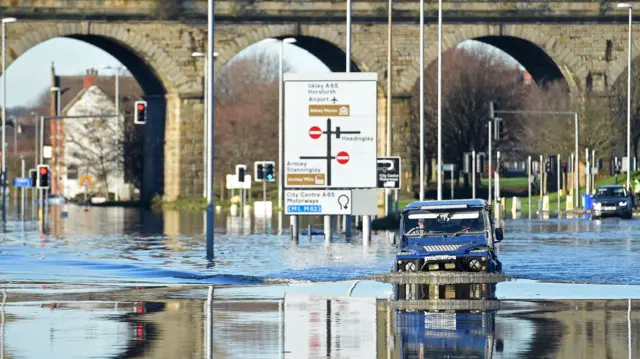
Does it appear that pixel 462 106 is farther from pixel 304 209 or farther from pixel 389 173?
pixel 304 209

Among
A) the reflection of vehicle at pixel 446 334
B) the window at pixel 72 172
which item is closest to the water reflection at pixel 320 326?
the reflection of vehicle at pixel 446 334

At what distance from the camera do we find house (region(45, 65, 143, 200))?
14375 centimetres

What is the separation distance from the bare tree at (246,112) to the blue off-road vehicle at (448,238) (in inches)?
3882

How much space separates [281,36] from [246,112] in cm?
5552

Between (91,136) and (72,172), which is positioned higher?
(91,136)

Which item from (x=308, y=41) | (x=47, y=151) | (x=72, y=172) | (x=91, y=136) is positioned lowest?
(x=72, y=172)

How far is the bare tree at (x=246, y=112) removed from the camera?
129250 mm

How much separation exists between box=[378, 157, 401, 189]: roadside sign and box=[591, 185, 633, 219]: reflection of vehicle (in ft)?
74.9

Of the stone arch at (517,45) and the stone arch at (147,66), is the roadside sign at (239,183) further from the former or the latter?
the stone arch at (517,45)

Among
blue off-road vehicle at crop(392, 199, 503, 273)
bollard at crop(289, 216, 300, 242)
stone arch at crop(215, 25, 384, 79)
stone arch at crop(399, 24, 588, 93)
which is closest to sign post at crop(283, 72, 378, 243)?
bollard at crop(289, 216, 300, 242)

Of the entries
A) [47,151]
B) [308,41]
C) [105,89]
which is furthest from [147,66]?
[105,89]

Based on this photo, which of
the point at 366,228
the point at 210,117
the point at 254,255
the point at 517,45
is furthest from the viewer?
the point at 517,45

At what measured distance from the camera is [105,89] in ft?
570

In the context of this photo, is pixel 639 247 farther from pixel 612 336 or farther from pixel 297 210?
pixel 612 336
